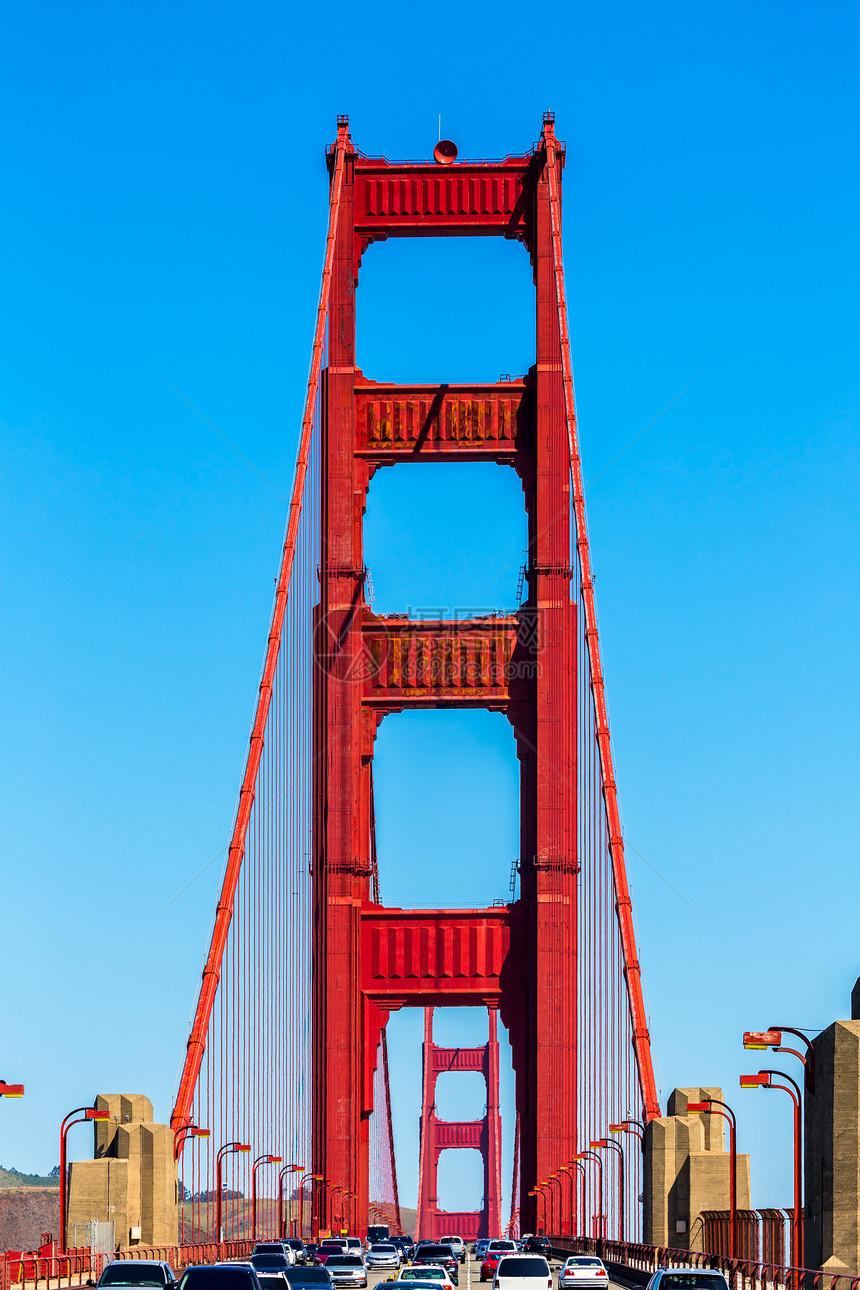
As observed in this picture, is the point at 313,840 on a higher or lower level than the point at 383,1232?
higher

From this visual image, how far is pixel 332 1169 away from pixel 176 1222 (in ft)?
30.2

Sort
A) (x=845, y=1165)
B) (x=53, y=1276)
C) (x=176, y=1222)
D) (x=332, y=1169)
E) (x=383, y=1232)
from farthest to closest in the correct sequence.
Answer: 1. (x=383, y=1232)
2. (x=332, y=1169)
3. (x=176, y=1222)
4. (x=53, y=1276)
5. (x=845, y=1165)

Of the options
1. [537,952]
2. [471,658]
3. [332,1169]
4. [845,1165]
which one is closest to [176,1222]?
[332,1169]

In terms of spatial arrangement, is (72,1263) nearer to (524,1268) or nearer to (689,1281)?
(524,1268)

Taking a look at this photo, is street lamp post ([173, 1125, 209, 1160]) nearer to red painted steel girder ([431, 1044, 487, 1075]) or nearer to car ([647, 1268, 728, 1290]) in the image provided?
car ([647, 1268, 728, 1290])

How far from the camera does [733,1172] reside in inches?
1690

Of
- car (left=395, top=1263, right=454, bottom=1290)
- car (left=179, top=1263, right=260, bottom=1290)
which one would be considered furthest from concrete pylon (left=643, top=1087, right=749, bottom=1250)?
car (left=179, top=1263, right=260, bottom=1290)

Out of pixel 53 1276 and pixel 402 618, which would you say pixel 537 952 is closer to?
pixel 402 618

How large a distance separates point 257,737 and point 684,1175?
60.4ft

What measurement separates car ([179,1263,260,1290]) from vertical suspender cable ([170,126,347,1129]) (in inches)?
978

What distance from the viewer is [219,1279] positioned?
961 inches

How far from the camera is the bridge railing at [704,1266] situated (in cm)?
2711

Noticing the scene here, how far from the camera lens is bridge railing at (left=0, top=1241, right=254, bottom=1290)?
3588 centimetres

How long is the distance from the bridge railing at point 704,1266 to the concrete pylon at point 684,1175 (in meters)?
0.90
